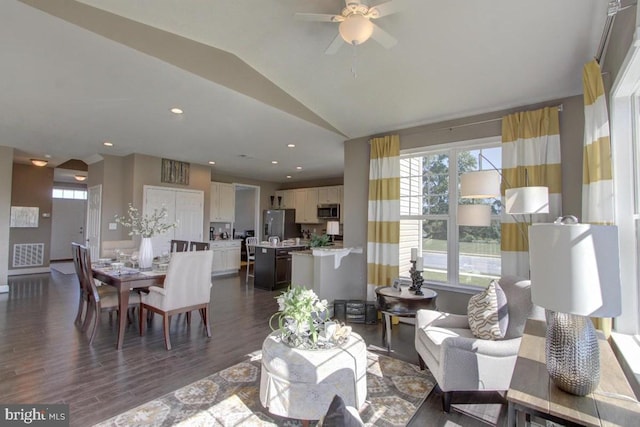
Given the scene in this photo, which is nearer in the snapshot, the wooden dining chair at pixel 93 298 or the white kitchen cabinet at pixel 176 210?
the wooden dining chair at pixel 93 298

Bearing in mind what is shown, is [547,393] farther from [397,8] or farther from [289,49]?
[289,49]

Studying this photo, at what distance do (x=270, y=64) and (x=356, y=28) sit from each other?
133 centimetres

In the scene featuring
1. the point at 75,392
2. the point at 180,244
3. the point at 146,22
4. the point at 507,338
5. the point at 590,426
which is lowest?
the point at 75,392

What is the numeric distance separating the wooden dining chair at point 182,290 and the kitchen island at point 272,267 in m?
2.50

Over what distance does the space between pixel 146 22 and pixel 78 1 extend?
44 cm

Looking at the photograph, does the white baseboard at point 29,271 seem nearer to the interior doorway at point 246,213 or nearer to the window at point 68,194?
the window at point 68,194

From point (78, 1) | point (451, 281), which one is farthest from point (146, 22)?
point (451, 281)

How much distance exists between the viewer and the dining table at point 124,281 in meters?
3.10

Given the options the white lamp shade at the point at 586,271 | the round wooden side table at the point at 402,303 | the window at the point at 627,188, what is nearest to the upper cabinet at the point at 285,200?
the round wooden side table at the point at 402,303

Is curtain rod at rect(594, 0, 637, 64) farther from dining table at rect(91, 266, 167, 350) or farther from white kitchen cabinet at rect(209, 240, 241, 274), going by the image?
white kitchen cabinet at rect(209, 240, 241, 274)

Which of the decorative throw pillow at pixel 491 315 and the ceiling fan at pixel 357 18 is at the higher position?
the ceiling fan at pixel 357 18

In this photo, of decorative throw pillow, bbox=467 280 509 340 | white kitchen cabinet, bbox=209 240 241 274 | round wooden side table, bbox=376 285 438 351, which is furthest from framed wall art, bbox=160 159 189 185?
decorative throw pillow, bbox=467 280 509 340

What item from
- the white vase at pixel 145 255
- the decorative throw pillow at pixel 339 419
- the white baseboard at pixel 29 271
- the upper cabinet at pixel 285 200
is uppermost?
the upper cabinet at pixel 285 200

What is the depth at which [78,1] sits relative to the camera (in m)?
2.15
